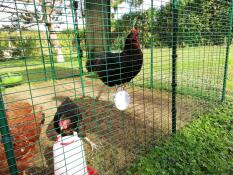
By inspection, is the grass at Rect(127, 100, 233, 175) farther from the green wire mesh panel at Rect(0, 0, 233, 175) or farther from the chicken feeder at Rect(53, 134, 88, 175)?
the chicken feeder at Rect(53, 134, 88, 175)

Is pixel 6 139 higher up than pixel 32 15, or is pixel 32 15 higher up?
pixel 32 15

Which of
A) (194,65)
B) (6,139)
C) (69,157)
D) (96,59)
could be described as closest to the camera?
(6,139)

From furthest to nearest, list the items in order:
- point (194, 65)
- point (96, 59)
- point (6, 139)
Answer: point (194, 65)
point (96, 59)
point (6, 139)

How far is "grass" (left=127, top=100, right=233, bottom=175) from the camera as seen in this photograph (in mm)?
2473

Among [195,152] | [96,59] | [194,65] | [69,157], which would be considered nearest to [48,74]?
[96,59]

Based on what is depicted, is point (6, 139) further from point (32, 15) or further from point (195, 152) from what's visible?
point (195, 152)

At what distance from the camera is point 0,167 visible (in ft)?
6.11

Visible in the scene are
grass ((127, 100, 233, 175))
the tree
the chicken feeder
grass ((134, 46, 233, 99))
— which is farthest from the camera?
grass ((134, 46, 233, 99))

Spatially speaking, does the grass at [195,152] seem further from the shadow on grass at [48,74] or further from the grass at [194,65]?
the shadow on grass at [48,74]

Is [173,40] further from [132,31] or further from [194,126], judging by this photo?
[194,126]

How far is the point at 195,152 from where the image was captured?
279 cm

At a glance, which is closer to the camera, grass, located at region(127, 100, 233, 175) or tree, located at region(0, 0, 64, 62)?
tree, located at region(0, 0, 64, 62)

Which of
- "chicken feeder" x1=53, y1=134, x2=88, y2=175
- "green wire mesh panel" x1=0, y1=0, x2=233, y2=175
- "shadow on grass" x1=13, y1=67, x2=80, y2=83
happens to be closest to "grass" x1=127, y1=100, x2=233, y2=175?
"green wire mesh panel" x1=0, y1=0, x2=233, y2=175

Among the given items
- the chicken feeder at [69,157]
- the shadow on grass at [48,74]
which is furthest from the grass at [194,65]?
the chicken feeder at [69,157]
